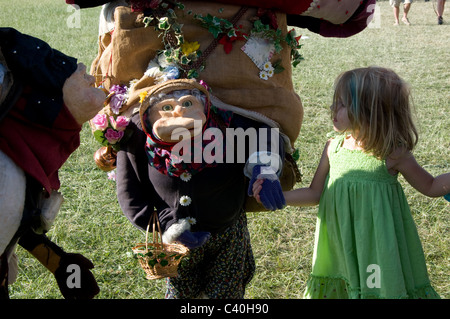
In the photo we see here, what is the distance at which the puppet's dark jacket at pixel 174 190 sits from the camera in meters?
1.87

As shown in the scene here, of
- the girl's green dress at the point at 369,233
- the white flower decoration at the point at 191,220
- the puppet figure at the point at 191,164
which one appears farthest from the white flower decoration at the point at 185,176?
the girl's green dress at the point at 369,233

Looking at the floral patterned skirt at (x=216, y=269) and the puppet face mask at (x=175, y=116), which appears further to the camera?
the floral patterned skirt at (x=216, y=269)

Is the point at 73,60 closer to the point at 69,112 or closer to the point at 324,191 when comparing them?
the point at 69,112

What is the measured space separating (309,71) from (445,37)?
329 cm

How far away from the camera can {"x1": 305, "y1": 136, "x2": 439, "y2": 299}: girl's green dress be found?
1.87m

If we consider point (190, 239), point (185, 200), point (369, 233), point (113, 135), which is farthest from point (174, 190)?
point (369, 233)

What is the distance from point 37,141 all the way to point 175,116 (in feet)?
1.46

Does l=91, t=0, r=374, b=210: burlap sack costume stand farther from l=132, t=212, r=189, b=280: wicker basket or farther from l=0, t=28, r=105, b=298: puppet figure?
l=132, t=212, r=189, b=280: wicker basket

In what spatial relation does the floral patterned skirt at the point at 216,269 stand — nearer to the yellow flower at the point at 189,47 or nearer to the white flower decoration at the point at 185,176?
the white flower decoration at the point at 185,176

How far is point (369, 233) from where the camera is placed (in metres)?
1.90

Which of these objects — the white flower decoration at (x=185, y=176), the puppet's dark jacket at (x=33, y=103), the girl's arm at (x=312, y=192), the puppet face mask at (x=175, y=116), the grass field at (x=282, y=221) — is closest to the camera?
the puppet's dark jacket at (x=33, y=103)

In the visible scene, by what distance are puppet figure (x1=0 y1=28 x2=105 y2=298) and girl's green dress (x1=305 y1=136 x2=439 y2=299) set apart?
932 millimetres

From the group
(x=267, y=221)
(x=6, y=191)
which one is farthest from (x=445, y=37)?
(x=6, y=191)

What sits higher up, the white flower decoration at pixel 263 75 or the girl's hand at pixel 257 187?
the white flower decoration at pixel 263 75
